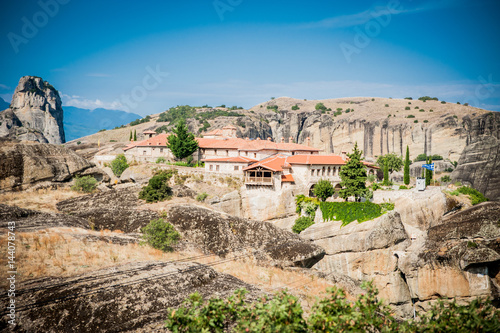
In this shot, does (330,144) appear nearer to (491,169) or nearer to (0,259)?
(491,169)

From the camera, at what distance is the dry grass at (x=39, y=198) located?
31.9 metres

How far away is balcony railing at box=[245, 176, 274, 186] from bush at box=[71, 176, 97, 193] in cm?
2034

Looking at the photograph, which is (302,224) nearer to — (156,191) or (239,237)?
(239,237)

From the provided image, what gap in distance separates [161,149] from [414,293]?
4494cm

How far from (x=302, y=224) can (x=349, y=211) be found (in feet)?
20.0

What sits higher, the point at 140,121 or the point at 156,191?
the point at 140,121

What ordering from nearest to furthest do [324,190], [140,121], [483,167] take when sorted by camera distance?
[324,190] → [483,167] → [140,121]

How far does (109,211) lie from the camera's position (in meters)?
32.9

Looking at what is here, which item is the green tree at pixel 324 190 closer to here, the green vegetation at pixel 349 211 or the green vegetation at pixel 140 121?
the green vegetation at pixel 349 211

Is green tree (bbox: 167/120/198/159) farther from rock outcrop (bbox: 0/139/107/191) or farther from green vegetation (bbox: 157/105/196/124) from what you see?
green vegetation (bbox: 157/105/196/124)

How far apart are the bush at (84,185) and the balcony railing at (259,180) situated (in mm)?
20345

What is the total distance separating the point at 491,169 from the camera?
46.4m

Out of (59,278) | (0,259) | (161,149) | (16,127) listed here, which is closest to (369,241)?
(59,278)

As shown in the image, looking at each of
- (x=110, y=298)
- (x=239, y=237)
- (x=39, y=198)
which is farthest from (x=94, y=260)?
(x=39, y=198)
